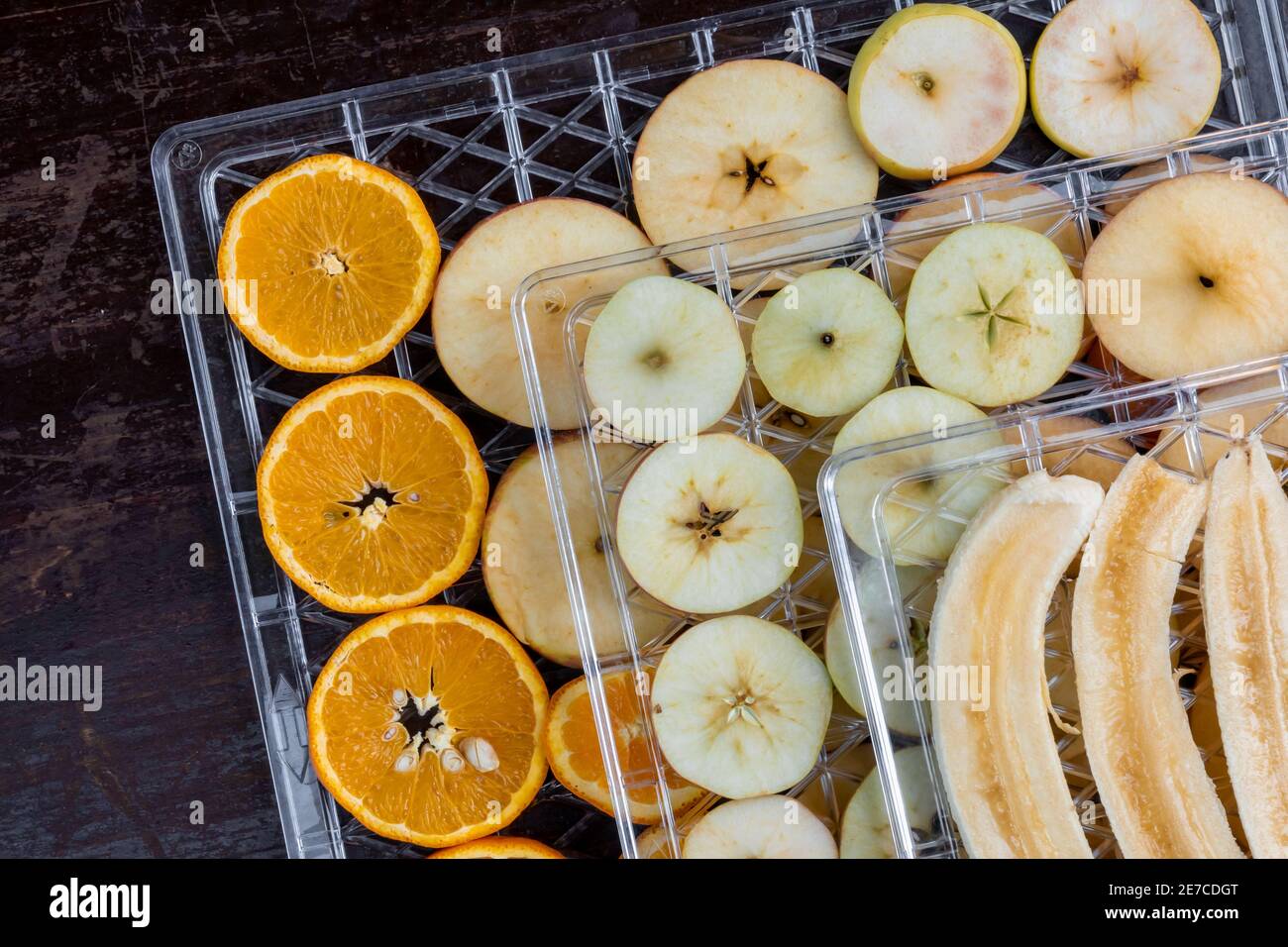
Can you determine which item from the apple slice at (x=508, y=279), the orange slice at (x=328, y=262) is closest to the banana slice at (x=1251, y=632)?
the apple slice at (x=508, y=279)

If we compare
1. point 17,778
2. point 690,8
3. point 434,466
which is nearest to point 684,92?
point 690,8

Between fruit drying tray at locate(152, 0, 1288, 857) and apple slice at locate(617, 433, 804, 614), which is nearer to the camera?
apple slice at locate(617, 433, 804, 614)

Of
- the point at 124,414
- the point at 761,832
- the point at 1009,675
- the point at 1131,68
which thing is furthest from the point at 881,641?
the point at 124,414

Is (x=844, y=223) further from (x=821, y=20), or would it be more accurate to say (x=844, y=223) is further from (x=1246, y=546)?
(x=1246, y=546)

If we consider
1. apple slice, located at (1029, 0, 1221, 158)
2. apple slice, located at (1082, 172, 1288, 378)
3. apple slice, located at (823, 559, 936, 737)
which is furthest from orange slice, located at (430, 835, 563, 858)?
apple slice, located at (1029, 0, 1221, 158)

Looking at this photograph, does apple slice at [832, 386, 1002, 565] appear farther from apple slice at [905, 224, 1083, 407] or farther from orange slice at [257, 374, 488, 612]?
orange slice at [257, 374, 488, 612]
